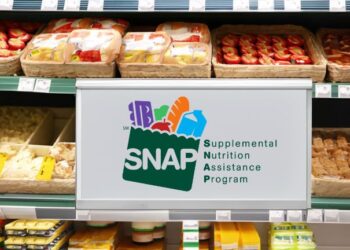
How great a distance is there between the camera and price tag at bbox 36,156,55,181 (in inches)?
76.9

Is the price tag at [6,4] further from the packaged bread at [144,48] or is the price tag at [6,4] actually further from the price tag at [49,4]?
the packaged bread at [144,48]

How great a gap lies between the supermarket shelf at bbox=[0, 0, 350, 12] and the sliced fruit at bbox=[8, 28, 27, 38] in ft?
0.94

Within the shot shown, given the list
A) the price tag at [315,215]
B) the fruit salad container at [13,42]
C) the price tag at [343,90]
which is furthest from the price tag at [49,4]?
the price tag at [315,215]

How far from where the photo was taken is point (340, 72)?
188cm

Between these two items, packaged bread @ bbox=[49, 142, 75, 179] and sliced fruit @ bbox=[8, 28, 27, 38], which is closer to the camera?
packaged bread @ bbox=[49, 142, 75, 179]

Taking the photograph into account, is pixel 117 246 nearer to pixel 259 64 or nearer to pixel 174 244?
pixel 174 244

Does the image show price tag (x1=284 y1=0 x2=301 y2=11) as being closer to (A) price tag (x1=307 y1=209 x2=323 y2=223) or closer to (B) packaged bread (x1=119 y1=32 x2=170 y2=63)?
(B) packaged bread (x1=119 y1=32 x2=170 y2=63)

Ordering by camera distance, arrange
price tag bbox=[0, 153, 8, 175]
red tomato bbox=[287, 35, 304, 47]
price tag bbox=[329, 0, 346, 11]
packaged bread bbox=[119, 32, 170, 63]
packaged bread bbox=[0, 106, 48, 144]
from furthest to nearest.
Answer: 1. packaged bread bbox=[0, 106, 48, 144]
2. red tomato bbox=[287, 35, 304, 47]
3. price tag bbox=[0, 153, 8, 175]
4. packaged bread bbox=[119, 32, 170, 63]
5. price tag bbox=[329, 0, 346, 11]

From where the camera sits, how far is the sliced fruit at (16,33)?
7.16 ft

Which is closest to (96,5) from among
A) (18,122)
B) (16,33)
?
(16,33)

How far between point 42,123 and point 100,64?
671 millimetres

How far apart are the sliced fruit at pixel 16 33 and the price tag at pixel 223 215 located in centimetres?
128

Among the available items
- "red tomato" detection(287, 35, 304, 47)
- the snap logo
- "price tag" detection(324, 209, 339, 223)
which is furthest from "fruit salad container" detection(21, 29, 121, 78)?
"price tag" detection(324, 209, 339, 223)

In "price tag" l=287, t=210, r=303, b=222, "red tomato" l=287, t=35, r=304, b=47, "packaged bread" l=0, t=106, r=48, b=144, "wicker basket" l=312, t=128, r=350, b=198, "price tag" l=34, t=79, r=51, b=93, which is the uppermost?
"red tomato" l=287, t=35, r=304, b=47
